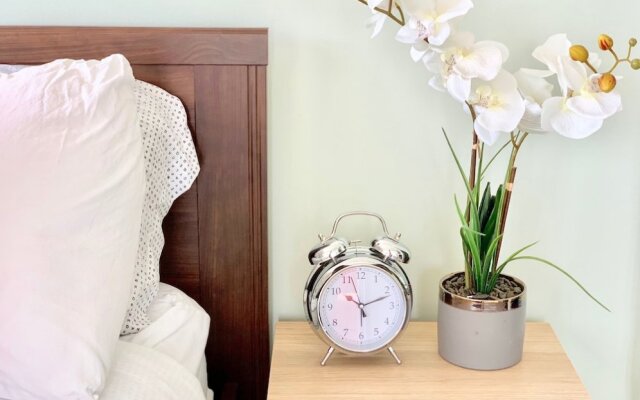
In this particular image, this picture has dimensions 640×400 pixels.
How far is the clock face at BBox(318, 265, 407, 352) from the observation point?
1.18 meters

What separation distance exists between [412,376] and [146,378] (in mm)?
406

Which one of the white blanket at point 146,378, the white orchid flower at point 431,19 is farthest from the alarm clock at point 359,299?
the white orchid flower at point 431,19

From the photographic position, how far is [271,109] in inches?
51.5

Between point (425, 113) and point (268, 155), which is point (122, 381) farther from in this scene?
point (425, 113)

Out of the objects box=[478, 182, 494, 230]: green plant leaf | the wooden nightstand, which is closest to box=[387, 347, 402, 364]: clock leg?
the wooden nightstand

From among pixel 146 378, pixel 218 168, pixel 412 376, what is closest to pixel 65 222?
pixel 146 378

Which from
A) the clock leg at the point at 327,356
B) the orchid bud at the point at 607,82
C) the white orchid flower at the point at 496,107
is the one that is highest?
the orchid bud at the point at 607,82

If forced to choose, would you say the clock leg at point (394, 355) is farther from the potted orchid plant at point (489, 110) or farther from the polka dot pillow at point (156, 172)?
the polka dot pillow at point (156, 172)

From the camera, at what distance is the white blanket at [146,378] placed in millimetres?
998

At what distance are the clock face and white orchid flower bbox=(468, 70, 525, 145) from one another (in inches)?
10.8

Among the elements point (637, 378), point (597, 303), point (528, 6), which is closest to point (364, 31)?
point (528, 6)

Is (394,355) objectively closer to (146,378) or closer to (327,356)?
(327,356)

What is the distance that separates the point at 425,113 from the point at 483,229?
242 mm

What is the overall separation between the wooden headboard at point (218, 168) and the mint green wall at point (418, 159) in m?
0.05
